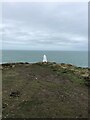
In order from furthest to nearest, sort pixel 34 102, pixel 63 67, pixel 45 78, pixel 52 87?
1. pixel 63 67
2. pixel 45 78
3. pixel 52 87
4. pixel 34 102

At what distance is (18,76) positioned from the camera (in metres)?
20.0

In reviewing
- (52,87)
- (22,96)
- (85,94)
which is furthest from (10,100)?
(85,94)

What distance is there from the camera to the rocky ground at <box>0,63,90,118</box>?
1460cm

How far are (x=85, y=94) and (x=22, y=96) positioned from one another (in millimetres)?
3701

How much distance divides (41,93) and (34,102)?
125 cm

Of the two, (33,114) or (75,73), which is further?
(75,73)

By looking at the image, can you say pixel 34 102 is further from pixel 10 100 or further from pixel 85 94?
pixel 85 94

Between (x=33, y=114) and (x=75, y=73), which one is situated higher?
(x=75, y=73)

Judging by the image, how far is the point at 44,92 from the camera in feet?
55.5

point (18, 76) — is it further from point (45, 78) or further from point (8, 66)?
point (8, 66)

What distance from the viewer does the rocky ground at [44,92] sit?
1460 centimetres

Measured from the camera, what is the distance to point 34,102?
15.5 m

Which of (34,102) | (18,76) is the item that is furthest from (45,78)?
(34,102)

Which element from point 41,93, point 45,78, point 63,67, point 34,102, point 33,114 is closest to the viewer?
point 33,114
